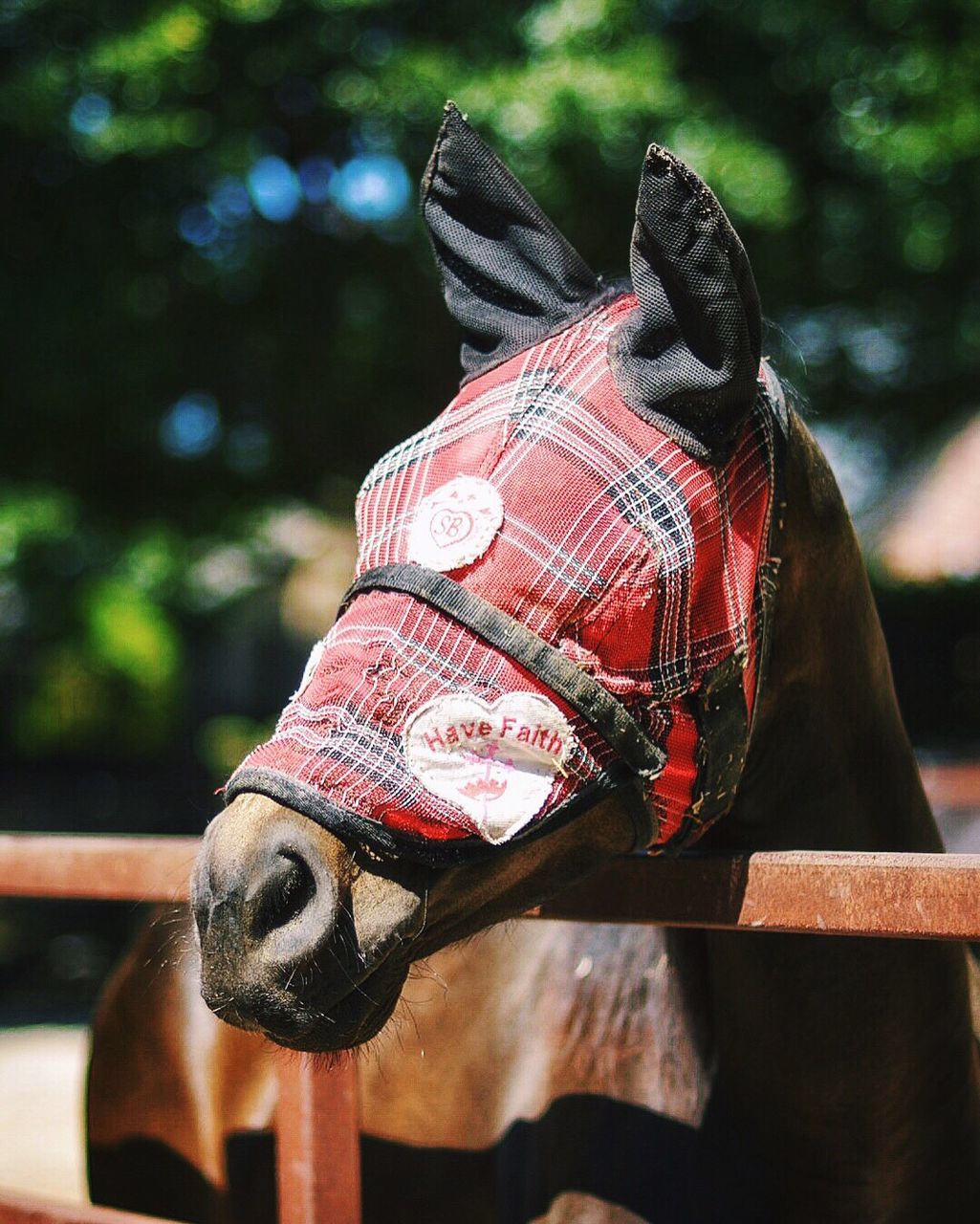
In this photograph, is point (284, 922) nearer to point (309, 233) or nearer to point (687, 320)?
point (687, 320)

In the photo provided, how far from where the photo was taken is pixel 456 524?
1.39m

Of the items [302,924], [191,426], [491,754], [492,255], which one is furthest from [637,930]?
[191,426]

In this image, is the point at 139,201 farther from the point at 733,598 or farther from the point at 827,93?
the point at 733,598

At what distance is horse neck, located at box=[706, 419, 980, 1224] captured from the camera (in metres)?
1.66

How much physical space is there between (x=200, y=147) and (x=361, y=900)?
5.33 m

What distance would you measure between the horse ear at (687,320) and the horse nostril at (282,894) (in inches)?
25.0

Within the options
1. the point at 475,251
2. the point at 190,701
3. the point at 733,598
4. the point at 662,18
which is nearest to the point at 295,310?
the point at 662,18

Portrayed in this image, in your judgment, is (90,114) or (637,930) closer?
(637,930)

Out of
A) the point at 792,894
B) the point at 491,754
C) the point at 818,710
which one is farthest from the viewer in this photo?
the point at 818,710

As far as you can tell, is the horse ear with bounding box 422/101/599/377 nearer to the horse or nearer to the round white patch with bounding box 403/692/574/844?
the horse

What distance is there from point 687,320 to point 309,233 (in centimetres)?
552

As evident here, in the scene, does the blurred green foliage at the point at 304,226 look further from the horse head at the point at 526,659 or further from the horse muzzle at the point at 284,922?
the horse muzzle at the point at 284,922

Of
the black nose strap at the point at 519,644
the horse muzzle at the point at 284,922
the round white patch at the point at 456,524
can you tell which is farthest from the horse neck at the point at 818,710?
the horse muzzle at the point at 284,922

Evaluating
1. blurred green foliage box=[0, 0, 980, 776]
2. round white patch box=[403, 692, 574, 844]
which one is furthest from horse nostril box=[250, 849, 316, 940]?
blurred green foliage box=[0, 0, 980, 776]
